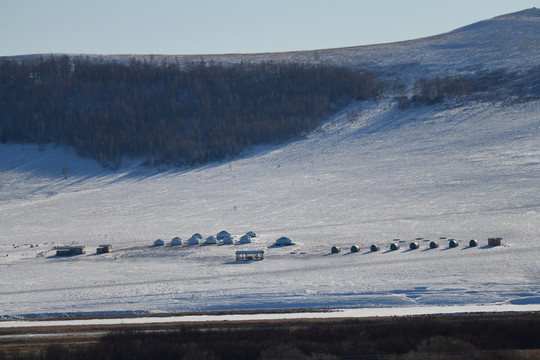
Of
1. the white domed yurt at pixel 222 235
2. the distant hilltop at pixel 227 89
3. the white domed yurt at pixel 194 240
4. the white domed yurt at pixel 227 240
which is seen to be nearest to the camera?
the white domed yurt at pixel 227 240

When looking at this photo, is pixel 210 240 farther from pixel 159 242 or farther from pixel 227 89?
pixel 227 89

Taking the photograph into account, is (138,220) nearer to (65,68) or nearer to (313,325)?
(313,325)

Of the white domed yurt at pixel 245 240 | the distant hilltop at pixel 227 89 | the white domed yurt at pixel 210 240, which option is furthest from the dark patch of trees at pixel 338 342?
the distant hilltop at pixel 227 89

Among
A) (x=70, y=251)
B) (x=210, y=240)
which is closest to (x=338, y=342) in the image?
(x=210, y=240)

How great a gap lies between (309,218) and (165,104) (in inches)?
2906

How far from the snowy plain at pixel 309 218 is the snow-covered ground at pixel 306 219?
21 centimetres

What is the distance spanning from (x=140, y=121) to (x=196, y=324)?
104 m

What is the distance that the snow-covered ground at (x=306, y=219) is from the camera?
41562 millimetres

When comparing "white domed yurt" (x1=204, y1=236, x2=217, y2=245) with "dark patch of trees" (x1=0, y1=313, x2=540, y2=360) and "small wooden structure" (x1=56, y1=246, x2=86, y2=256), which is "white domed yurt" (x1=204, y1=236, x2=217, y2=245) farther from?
"dark patch of trees" (x1=0, y1=313, x2=540, y2=360)

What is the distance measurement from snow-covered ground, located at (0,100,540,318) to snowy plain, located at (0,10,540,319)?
212 mm

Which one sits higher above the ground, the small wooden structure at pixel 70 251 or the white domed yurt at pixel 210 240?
the small wooden structure at pixel 70 251

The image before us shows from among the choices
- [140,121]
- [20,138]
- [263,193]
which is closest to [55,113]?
[20,138]

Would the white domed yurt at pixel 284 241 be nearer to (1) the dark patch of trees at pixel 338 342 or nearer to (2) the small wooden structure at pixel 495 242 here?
(2) the small wooden structure at pixel 495 242

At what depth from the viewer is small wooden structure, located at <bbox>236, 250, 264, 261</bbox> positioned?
55.0m
